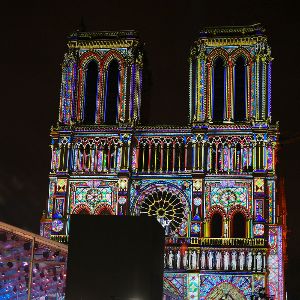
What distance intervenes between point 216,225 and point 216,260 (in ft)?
10.9

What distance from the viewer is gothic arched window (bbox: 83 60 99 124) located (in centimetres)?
6356

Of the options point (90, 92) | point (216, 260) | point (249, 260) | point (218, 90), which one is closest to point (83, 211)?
point (90, 92)

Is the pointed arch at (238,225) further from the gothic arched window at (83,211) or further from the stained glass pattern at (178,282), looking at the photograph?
the gothic arched window at (83,211)

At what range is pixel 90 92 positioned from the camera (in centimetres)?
6391

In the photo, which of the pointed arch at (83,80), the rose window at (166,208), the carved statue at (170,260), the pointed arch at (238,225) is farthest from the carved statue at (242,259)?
the pointed arch at (83,80)

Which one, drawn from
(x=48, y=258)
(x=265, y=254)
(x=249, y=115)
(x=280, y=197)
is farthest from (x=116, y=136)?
(x=48, y=258)

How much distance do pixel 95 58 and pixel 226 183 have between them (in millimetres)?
14977

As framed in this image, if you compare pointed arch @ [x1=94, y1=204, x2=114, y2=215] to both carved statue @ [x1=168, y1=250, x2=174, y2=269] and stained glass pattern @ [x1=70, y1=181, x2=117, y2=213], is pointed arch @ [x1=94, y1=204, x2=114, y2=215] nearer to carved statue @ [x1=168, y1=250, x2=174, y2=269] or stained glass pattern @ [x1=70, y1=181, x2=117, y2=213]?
stained glass pattern @ [x1=70, y1=181, x2=117, y2=213]

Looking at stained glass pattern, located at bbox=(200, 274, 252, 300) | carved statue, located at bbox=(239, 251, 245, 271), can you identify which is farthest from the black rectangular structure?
carved statue, located at bbox=(239, 251, 245, 271)

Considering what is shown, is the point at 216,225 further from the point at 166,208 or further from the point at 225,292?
the point at 225,292

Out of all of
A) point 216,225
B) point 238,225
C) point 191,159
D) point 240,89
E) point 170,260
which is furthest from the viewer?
point 240,89

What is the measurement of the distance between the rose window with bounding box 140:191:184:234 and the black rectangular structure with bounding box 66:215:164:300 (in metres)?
32.8

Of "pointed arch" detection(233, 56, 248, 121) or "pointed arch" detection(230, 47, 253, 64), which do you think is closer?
"pointed arch" detection(233, 56, 248, 121)

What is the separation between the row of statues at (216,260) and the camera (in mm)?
57031
